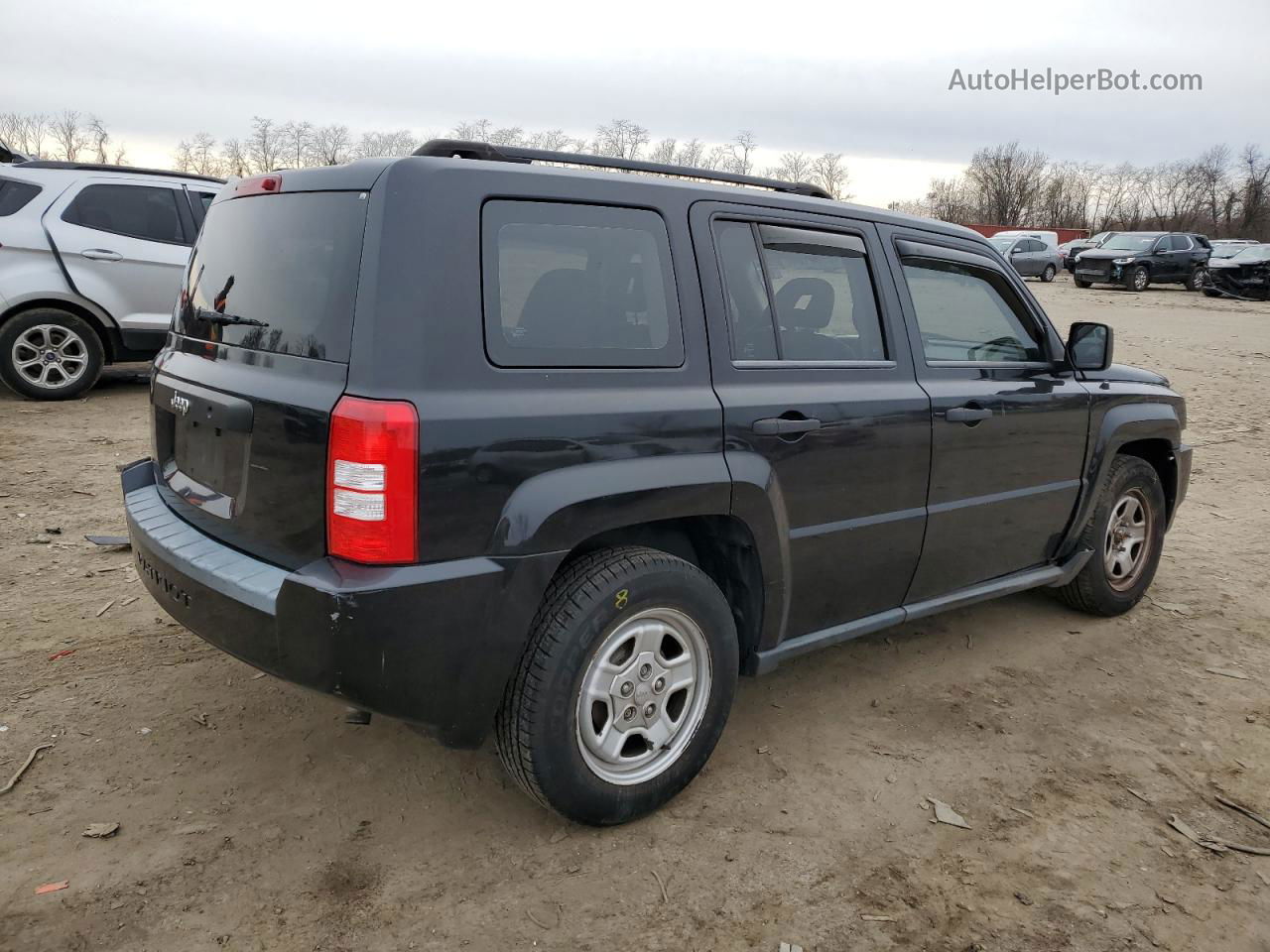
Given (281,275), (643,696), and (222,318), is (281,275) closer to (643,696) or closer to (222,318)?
(222,318)

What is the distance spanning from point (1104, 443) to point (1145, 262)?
1034 inches

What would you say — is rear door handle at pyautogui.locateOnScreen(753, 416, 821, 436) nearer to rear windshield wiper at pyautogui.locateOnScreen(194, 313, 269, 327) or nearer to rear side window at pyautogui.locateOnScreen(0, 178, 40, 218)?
rear windshield wiper at pyautogui.locateOnScreen(194, 313, 269, 327)

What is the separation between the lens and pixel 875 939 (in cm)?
248

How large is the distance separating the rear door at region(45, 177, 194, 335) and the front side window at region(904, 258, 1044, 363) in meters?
6.50

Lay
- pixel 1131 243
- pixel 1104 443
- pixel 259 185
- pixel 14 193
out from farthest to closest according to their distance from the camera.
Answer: pixel 1131 243, pixel 14 193, pixel 1104 443, pixel 259 185

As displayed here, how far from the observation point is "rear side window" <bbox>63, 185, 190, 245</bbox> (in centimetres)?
814

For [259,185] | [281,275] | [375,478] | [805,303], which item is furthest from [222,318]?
[805,303]

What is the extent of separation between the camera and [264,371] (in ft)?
8.70

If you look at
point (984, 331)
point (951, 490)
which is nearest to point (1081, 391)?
point (984, 331)

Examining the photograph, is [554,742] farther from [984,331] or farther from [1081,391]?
[1081,391]

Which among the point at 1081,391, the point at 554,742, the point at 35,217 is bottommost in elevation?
the point at 554,742

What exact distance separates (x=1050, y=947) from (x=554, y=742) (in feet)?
4.51

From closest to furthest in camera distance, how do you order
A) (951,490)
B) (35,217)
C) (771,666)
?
(771,666) < (951,490) < (35,217)

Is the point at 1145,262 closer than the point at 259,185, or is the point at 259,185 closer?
the point at 259,185
